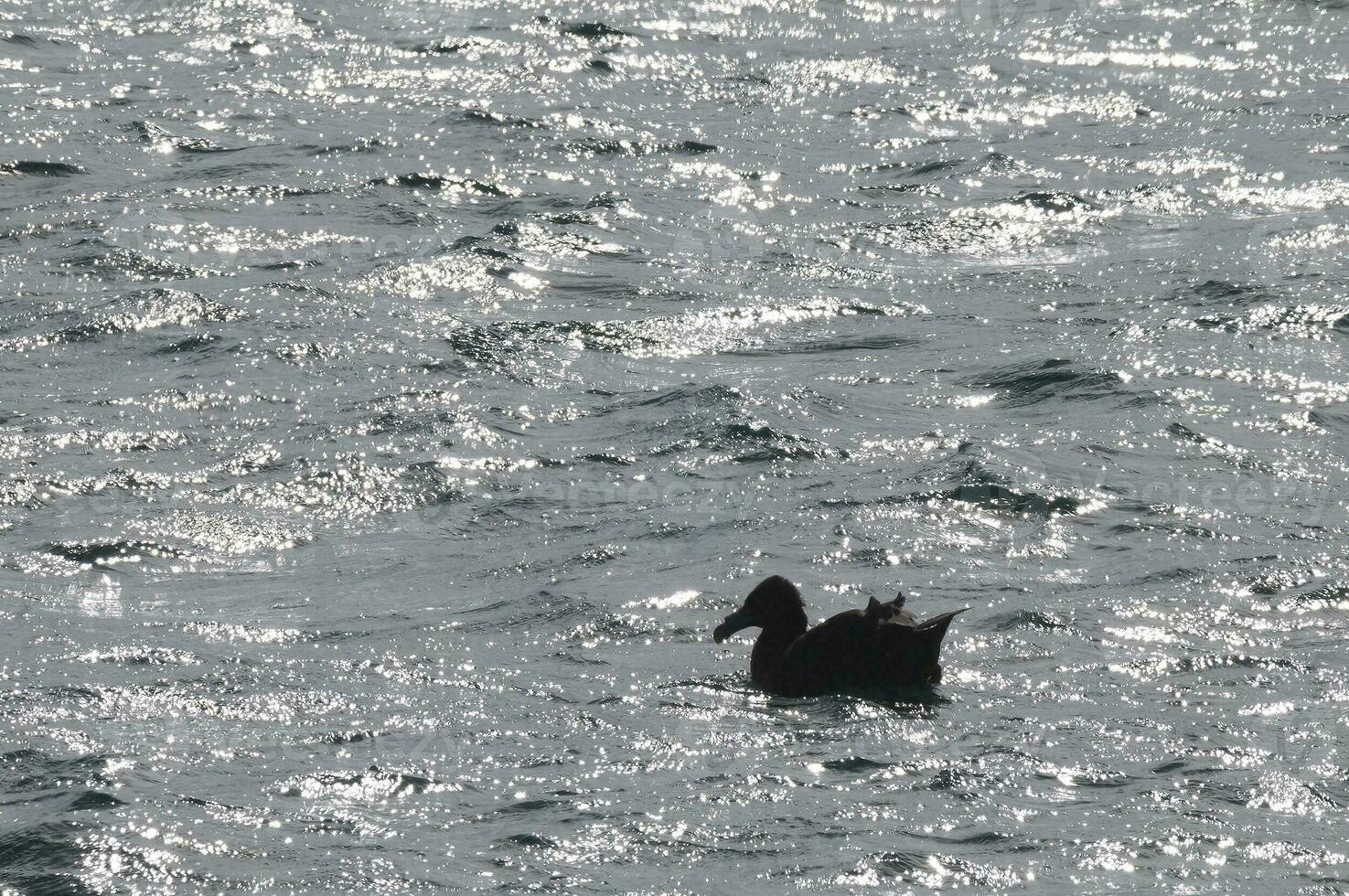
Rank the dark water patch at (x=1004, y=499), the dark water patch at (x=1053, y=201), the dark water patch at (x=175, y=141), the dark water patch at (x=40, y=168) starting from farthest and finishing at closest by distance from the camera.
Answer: the dark water patch at (x=175, y=141)
the dark water patch at (x=40, y=168)
the dark water patch at (x=1053, y=201)
the dark water patch at (x=1004, y=499)

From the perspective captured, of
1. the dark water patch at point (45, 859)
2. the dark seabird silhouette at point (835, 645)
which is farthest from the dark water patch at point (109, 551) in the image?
the dark water patch at point (45, 859)

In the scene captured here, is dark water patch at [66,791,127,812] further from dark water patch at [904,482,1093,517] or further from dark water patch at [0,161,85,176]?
dark water patch at [0,161,85,176]

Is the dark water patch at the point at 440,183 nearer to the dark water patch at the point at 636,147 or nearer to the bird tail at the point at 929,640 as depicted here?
the dark water patch at the point at 636,147

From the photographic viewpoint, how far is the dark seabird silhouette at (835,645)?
9547 millimetres

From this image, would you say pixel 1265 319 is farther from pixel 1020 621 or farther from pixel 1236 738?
pixel 1236 738

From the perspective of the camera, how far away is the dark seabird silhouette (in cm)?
955

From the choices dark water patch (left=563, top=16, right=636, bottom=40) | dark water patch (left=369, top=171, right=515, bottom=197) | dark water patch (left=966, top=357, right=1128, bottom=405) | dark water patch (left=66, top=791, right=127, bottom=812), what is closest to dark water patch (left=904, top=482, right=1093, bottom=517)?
dark water patch (left=966, top=357, right=1128, bottom=405)

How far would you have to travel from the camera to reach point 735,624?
10.4m

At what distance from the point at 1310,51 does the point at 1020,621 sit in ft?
70.4

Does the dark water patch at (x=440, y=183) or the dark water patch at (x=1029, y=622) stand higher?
the dark water patch at (x=440, y=183)

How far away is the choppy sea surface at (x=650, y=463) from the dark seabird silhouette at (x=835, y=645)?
0.19m

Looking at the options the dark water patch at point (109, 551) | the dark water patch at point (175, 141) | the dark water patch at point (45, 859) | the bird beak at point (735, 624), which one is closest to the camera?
the dark water patch at point (45, 859)

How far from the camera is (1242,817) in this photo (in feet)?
26.6

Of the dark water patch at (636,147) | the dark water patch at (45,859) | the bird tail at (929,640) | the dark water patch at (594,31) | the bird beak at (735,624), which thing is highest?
the dark water patch at (594,31)
